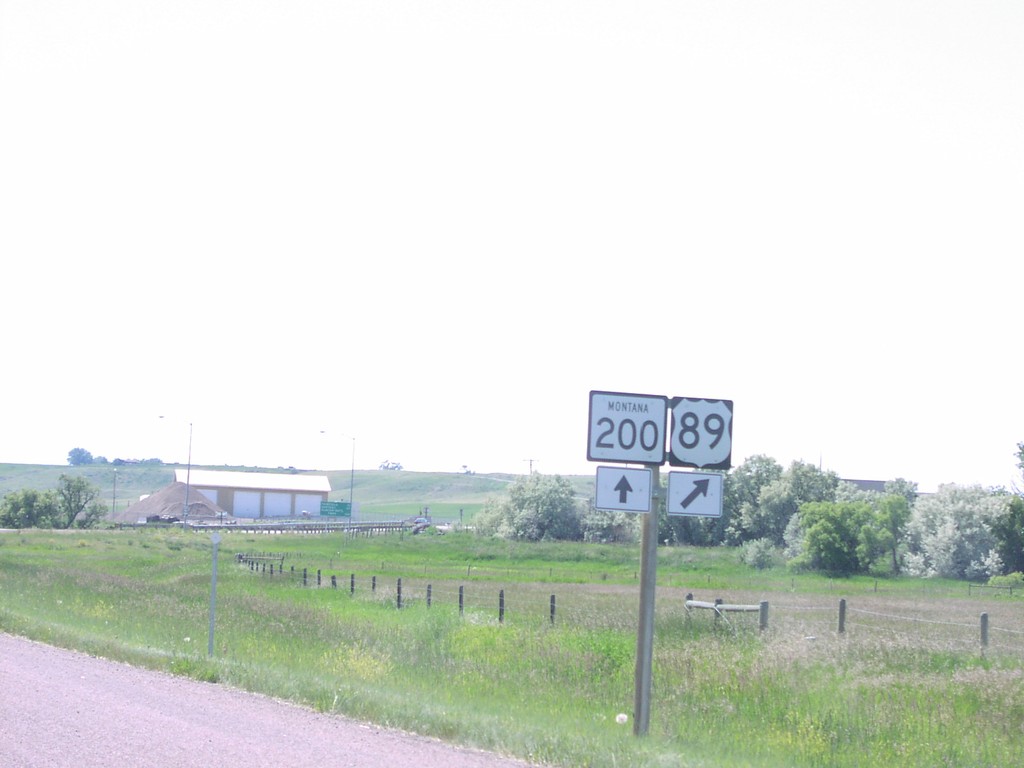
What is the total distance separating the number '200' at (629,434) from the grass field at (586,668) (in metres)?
2.69

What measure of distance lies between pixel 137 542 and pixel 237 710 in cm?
6221

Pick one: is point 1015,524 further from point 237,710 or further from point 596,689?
point 237,710

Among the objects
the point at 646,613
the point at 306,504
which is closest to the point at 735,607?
the point at 646,613

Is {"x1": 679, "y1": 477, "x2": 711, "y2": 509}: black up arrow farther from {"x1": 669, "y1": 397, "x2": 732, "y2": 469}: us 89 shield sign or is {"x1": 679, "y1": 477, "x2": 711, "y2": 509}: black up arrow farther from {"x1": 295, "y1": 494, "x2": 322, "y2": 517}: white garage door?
{"x1": 295, "y1": 494, "x2": 322, "y2": 517}: white garage door

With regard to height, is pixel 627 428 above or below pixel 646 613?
above

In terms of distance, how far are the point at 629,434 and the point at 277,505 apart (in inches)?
5353

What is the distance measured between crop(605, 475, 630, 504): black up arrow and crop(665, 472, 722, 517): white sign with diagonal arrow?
0.41 m

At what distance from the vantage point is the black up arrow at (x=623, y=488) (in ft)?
33.0

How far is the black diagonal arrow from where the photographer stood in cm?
1007

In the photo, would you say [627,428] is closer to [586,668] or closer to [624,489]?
[624,489]

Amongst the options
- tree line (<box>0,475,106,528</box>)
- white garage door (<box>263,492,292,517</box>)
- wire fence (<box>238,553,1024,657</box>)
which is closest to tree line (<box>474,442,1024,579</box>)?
wire fence (<box>238,553,1024,657</box>)

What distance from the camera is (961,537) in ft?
203

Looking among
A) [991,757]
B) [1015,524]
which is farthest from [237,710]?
[1015,524]

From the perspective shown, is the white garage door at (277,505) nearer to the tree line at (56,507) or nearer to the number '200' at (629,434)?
the tree line at (56,507)
